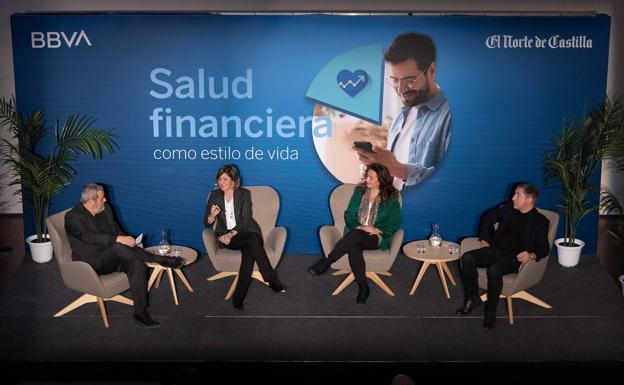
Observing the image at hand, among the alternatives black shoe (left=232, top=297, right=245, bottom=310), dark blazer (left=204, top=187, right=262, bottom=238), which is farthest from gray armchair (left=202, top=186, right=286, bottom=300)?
black shoe (left=232, top=297, right=245, bottom=310)

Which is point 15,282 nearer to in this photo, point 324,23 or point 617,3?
point 324,23

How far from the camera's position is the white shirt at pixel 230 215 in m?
7.79

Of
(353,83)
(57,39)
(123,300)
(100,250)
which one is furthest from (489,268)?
(57,39)


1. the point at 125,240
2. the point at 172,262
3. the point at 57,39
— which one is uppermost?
the point at 57,39

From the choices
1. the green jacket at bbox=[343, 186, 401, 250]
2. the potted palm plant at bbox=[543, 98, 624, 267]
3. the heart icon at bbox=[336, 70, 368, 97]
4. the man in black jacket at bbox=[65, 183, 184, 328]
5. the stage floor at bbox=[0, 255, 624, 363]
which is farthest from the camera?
the heart icon at bbox=[336, 70, 368, 97]

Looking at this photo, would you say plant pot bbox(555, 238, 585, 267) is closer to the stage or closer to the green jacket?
the stage

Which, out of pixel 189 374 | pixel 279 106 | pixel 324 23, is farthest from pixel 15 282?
pixel 189 374

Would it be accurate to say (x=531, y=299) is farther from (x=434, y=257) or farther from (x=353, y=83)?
(x=353, y=83)

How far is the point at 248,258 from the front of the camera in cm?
739

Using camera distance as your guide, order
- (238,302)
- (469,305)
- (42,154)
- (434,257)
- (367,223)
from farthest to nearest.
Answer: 1. (42,154)
2. (367,223)
3. (434,257)
4. (238,302)
5. (469,305)

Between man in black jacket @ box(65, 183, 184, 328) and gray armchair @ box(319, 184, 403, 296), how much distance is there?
1734 millimetres

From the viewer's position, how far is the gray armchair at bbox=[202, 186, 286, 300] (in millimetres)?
7477

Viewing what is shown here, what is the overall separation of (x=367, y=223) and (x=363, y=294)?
2.29 feet

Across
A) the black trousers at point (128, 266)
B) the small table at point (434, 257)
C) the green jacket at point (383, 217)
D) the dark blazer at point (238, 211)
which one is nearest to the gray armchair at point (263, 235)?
the dark blazer at point (238, 211)
